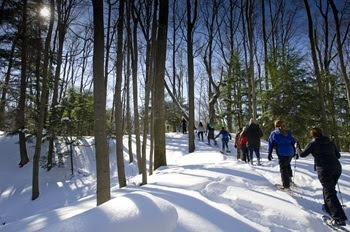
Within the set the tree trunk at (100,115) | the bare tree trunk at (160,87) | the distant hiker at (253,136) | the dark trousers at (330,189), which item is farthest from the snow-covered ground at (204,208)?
the distant hiker at (253,136)

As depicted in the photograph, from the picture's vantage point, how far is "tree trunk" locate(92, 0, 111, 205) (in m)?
4.96

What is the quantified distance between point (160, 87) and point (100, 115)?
17.5 ft

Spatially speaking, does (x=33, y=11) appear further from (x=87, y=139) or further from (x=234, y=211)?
(x=234, y=211)

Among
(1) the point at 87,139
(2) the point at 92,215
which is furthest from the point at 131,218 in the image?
(1) the point at 87,139

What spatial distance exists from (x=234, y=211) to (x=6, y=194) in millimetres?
13078

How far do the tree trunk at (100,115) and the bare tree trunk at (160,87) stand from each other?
493cm

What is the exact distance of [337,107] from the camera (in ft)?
59.9

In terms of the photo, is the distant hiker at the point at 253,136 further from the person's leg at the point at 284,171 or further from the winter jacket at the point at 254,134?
the person's leg at the point at 284,171

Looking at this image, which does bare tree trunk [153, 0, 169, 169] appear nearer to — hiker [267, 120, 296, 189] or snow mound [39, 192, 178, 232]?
hiker [267, 120, 296, 189]

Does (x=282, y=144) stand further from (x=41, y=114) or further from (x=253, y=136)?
(x=41, y=114)

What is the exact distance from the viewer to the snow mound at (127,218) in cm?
227

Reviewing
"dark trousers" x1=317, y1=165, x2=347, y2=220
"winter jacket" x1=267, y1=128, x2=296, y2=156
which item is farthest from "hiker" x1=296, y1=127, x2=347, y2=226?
"winter jacket" x1=267, y1=128, x2=296, y2=156

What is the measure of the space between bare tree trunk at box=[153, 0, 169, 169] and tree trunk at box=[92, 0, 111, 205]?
4.93 metres

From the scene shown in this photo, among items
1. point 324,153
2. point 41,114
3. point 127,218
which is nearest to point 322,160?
point 324,153
